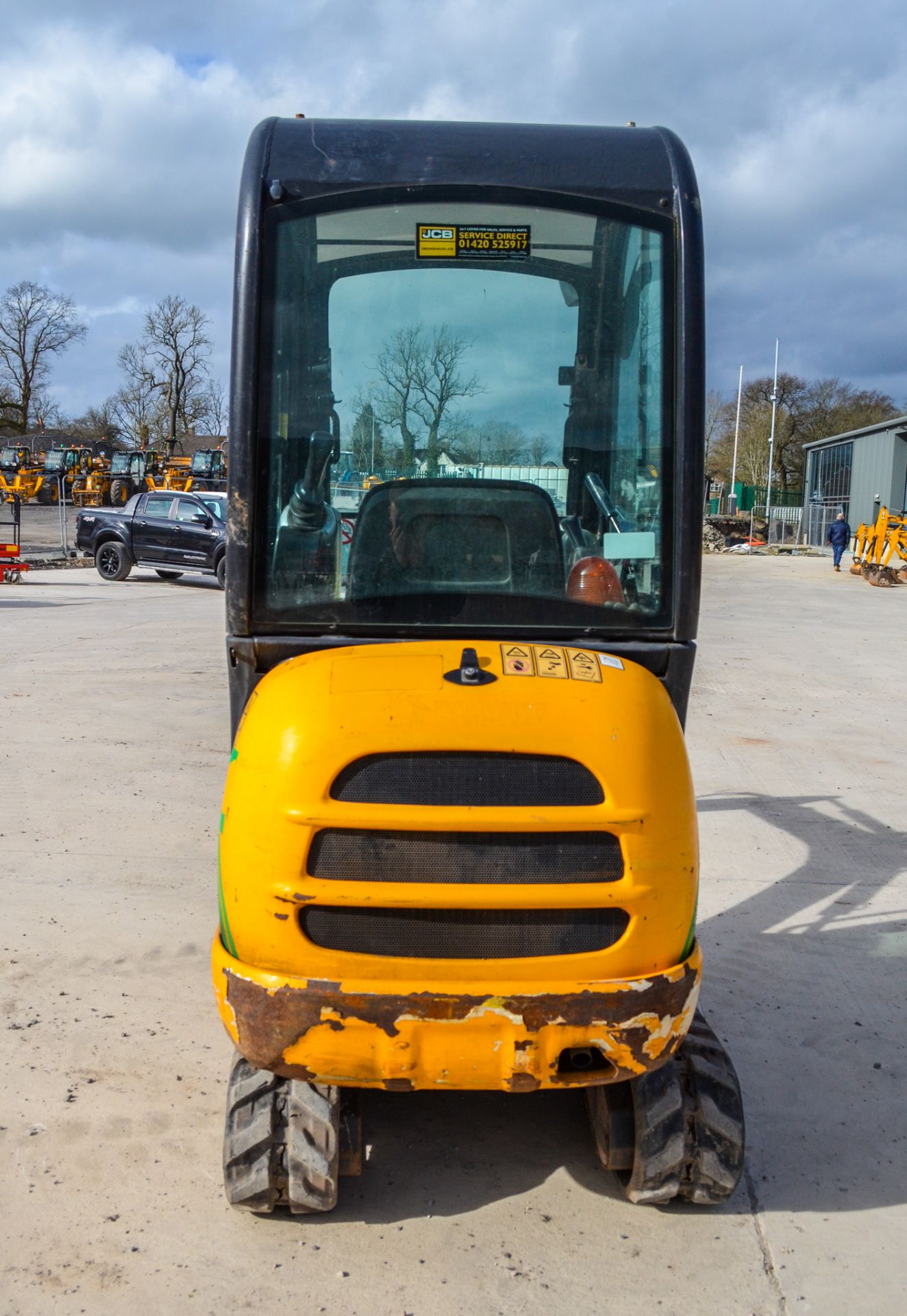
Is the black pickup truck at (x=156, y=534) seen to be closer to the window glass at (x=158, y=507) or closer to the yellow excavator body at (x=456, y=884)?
the window glass at (x=158, y=507)

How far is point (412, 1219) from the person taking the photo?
321 cm

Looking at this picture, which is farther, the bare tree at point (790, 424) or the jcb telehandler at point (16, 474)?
the bare tree at point (790, 424)

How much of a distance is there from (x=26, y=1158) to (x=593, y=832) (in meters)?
2.00

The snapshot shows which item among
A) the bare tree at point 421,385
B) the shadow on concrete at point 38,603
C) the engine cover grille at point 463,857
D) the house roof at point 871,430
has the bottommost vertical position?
the shadow on concrete at point 38,603

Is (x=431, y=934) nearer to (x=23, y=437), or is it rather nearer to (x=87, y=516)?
(x=87, y=516)

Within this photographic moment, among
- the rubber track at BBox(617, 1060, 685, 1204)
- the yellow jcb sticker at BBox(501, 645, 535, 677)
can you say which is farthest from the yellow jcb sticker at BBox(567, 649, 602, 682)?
the rubber track at BBox(617, 1060, 685, 1204)

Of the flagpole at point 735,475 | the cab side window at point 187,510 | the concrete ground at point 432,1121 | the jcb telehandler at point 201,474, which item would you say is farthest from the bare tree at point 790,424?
the concrete ground at point 432,1121

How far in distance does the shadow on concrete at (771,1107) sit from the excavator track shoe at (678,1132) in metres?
0.15

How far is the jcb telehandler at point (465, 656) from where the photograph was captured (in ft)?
9.05

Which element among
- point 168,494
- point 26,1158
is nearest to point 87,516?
point 168,494

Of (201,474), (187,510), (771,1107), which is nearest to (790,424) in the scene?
→ (201,474)

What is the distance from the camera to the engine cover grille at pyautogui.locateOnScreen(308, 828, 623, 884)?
2760 millimetres

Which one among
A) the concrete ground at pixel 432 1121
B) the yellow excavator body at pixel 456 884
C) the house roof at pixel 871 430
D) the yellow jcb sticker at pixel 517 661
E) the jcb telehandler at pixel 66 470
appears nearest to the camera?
the yellow excavator body at pixel 456 884

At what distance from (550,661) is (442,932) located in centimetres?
71
